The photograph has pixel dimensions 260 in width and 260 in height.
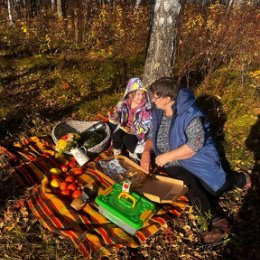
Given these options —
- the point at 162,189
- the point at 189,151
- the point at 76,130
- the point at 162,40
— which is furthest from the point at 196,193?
the point at 162,40

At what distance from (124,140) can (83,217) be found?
1405 millimetres

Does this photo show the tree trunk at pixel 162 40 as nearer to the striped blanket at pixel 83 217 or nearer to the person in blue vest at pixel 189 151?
the person in blue vest at pixel 189 151

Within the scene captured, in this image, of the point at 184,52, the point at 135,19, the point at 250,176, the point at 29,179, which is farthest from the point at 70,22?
the point at 250,176

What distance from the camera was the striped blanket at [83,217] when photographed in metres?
3.15

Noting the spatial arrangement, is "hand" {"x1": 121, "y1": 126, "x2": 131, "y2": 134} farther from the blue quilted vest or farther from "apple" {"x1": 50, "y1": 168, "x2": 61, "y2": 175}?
"apple" {"x1": 50, "y1": 168, "x2": 61, "y2": 175}

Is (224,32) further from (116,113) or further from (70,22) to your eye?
(70,22)

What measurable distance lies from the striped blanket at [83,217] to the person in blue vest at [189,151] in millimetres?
376

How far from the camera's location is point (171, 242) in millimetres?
3318

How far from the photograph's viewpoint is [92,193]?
3701 mm

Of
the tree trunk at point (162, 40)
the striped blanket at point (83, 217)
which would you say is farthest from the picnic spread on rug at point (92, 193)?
the tree trunk at point (162, 40)

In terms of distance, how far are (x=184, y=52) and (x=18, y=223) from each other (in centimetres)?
433

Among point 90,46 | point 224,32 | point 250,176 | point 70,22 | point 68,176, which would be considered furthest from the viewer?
point 70,22

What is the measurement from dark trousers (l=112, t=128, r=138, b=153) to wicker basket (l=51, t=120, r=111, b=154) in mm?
173

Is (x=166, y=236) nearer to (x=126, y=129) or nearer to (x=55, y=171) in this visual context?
(x=55, y=171)
